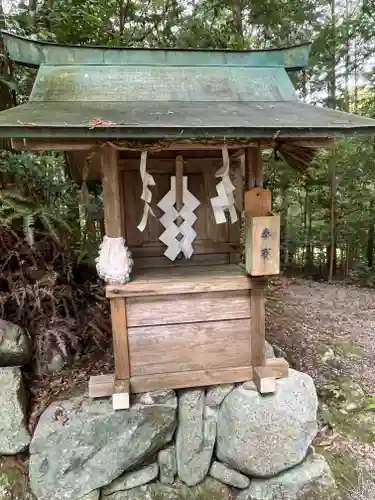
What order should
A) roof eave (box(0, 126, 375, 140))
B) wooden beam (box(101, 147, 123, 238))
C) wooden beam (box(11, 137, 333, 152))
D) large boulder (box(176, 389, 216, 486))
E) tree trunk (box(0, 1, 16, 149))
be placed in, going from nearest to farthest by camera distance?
roof eave (box(0, 126, 375, 140)) < wooden beam (box(11, 137, 333, 152)) < wooden beam (box(101, 147, 123, 238)) < large boulder (box(176, 389, 216, 486)) < tree trunk (box(0, 1, 16, 149))

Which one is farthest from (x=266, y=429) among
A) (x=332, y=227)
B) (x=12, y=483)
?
(x=332, y=227)

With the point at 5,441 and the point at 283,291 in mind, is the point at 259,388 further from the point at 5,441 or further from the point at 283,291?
the point at 283,291

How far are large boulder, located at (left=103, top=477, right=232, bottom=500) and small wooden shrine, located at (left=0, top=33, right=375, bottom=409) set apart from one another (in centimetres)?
80

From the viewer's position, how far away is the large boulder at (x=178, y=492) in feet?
8.82

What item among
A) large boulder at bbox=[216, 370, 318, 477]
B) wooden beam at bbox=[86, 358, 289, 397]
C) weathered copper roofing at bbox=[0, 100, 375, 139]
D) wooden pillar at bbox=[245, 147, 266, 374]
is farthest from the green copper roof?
large boulder at bbox=[216, 370, 318, 477]

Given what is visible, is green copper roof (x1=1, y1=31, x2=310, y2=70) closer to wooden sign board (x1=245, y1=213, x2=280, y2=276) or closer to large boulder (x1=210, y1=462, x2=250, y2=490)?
wooden sign board (x1=245, y1=213, x2=280, y2=276)

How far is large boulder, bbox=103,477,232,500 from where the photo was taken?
2.69m

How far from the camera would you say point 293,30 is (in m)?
6.99

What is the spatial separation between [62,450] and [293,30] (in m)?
7.93

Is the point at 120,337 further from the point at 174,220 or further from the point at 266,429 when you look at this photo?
the point at 266,429

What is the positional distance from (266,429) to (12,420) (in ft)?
6.44

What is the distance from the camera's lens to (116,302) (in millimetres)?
2477

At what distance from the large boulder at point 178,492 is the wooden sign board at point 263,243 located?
176 centimetres

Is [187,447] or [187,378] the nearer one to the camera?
[187,378]
